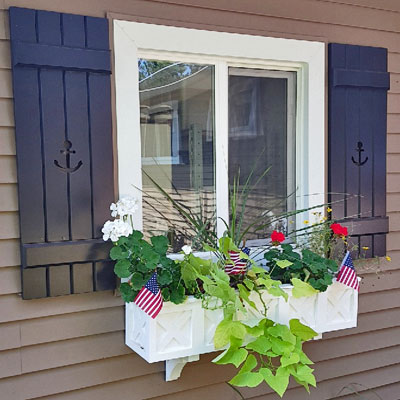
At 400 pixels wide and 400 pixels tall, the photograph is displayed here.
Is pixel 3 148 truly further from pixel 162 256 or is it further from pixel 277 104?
pixel 277 104

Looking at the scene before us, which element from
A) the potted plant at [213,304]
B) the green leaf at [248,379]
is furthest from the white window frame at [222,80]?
the green leaf at [248,379]

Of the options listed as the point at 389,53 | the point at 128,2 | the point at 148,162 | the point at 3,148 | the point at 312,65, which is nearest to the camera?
the point at 3,148

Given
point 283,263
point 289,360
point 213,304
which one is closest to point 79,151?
point 213,304

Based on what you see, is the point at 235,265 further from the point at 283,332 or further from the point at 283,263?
the point at 283,332

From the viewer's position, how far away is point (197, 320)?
193cm

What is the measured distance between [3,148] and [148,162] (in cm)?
61

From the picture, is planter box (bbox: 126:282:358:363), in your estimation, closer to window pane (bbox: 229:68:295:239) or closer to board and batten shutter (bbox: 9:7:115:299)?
board and batten shutter (bbox: 9:7:115:299)

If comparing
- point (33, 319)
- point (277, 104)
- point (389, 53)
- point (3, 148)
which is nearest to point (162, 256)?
point (33, 319)

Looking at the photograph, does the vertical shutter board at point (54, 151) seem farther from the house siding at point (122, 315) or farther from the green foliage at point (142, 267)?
the green foliage at point (142, 267)

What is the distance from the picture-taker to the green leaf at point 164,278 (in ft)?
6.06

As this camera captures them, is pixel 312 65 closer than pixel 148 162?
No

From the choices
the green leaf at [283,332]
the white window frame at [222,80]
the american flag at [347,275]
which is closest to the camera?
the green leaf at [283,332]

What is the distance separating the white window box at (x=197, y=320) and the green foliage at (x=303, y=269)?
66mm

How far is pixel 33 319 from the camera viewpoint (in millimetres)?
1965
